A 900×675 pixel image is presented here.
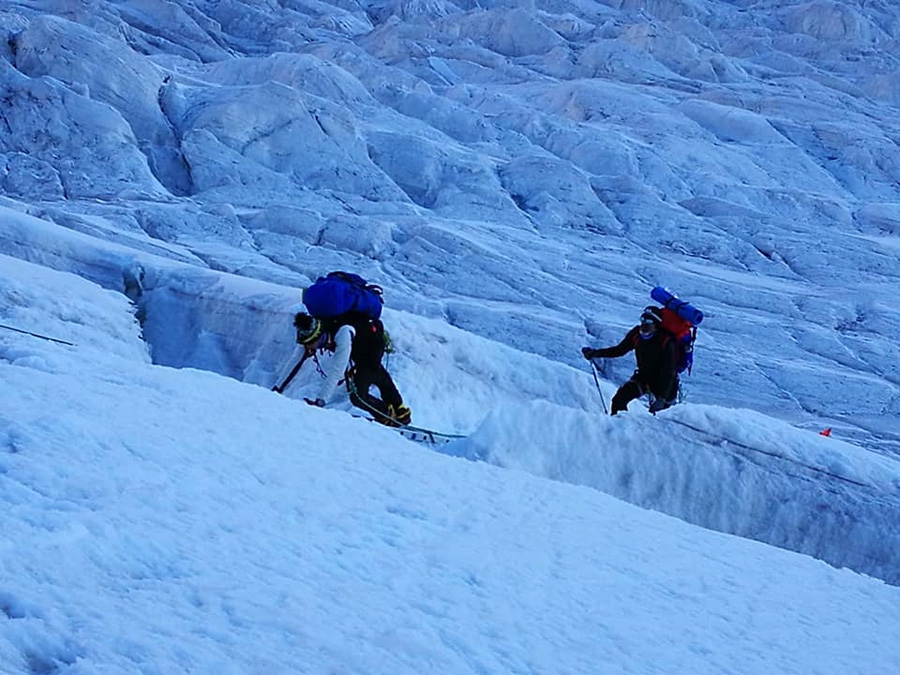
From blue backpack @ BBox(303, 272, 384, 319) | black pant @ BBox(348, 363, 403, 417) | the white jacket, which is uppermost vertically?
blue backpack @ BBox(303, 272, 384, 319)

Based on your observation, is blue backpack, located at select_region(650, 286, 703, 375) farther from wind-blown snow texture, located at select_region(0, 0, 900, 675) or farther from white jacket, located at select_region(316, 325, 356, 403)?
white jacket, located at select_region(316, 325, 356, 403)

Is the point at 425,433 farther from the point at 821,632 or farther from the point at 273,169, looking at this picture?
the point at 273,169

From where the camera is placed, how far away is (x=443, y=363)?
8289 mm

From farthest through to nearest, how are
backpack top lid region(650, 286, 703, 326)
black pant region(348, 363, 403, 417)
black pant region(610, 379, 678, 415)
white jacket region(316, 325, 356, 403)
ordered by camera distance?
black pant region(610, 379, 678, 415) < backpack top lid region(650, 286, 703, 326) < black pant region(348, 363, 403, 417) < white jacket region(316, 325, 356, 403)

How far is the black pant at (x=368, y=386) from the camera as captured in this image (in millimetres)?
6402

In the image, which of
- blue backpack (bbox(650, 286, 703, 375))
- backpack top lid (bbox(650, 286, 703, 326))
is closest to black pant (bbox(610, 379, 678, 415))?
blue backpack (bbox(650, 286, 703, 375))

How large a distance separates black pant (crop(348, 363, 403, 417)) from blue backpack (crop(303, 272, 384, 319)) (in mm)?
480

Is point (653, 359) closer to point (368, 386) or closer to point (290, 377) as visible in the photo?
point (368, 386)

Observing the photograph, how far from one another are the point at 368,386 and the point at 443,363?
1896mm

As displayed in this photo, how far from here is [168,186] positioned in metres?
16.5

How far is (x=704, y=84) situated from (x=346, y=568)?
28.9m

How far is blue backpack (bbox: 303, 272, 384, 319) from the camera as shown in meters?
5.87

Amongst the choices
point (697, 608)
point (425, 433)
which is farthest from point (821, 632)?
point (425, 433)

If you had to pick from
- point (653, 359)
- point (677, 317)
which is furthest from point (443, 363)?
point (677, 317)
